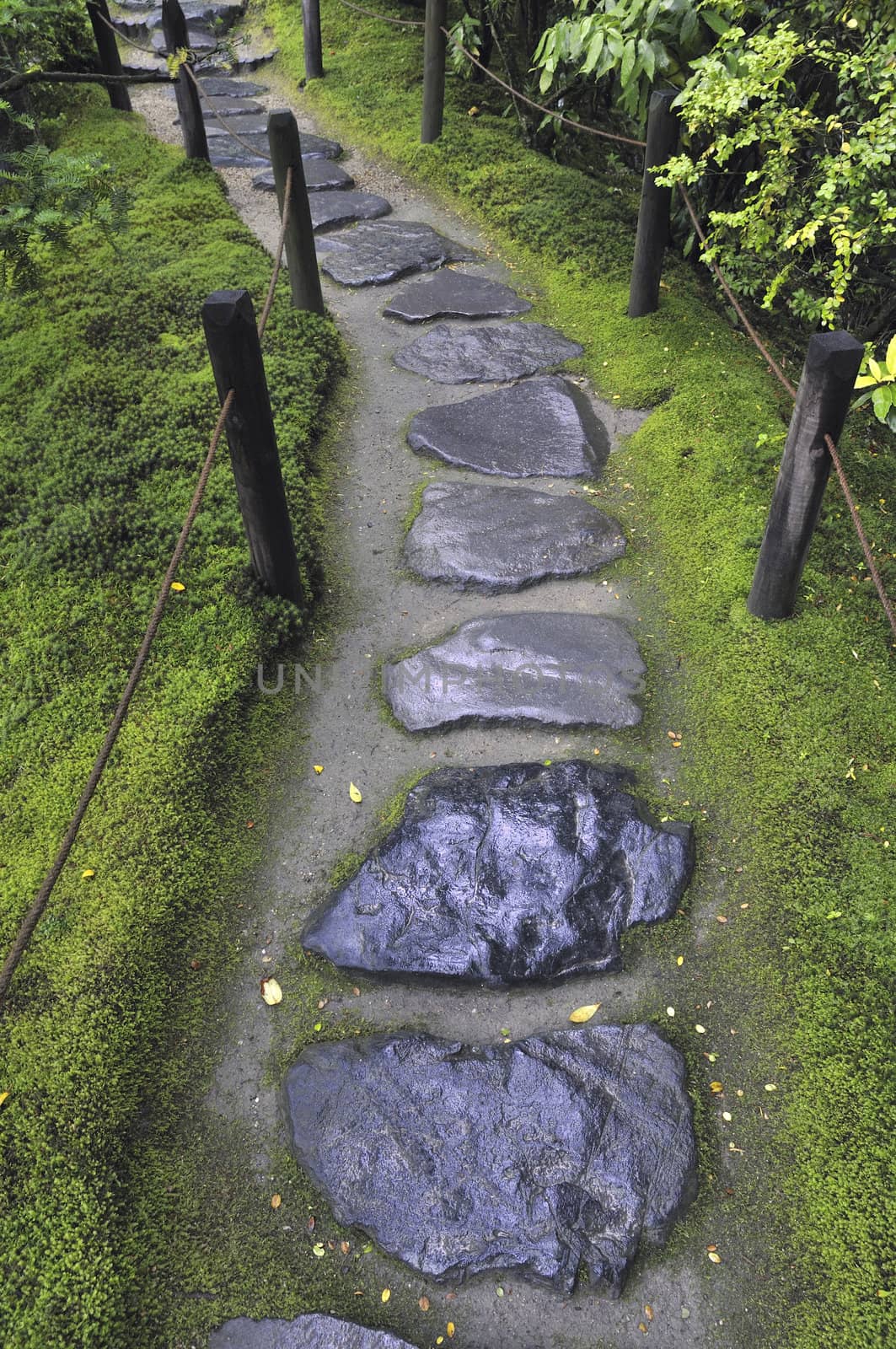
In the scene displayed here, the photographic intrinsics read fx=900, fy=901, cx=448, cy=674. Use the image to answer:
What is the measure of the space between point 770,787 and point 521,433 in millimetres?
2595

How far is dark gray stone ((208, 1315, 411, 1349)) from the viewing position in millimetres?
2051

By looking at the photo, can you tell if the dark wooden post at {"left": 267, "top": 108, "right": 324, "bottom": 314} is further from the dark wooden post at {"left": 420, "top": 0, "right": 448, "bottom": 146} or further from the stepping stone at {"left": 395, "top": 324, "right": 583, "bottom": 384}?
the dark wooden post at {"left": 420, "top": 0, "right": 448, "bottom": 146}

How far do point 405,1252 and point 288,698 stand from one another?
2.01m

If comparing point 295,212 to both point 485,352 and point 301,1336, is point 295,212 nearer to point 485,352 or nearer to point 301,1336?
point 485,352

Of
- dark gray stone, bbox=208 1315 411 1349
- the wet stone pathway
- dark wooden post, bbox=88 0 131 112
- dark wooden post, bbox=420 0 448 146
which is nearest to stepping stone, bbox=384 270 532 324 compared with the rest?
the wet stone pathway

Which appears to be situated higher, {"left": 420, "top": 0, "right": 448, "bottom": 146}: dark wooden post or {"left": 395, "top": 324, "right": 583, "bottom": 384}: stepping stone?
{"left": 420, "top": 0, "right": 448, "bottom": 146}: dark wooden post

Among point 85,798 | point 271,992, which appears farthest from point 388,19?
point 271,992

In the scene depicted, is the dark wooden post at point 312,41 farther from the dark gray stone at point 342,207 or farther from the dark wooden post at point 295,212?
the dark wooden post at point 295,212

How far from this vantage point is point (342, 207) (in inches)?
290

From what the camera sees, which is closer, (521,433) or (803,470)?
(803,470)

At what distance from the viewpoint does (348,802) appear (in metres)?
3.26

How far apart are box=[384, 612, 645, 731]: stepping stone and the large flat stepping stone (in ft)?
4.06

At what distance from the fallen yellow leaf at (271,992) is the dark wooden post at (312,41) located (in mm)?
10046

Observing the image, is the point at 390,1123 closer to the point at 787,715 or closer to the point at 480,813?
the point at 480,813
